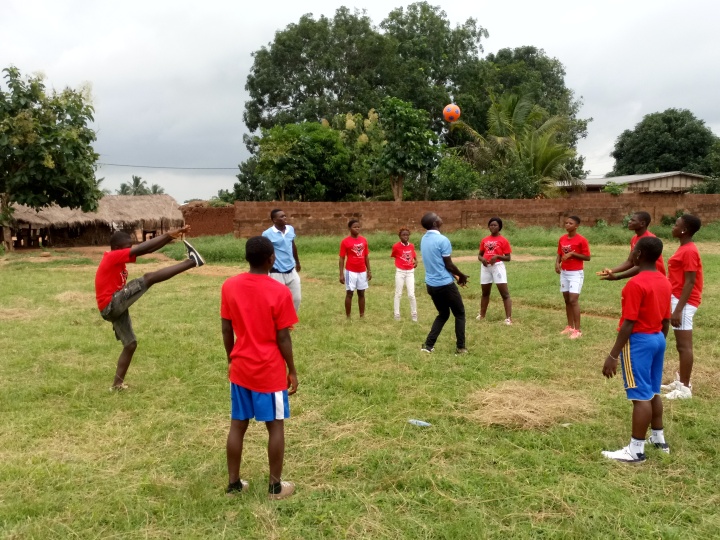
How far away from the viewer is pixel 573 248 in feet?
25.7

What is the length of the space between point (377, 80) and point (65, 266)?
23674mm

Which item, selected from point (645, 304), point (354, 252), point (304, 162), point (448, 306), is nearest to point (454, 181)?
point (304, 162)

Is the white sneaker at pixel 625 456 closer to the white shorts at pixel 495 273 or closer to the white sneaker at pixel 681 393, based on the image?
the white sneaker at pixel 681 393

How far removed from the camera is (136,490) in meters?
3.78

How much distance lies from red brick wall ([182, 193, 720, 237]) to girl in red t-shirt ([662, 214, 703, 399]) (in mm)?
17110

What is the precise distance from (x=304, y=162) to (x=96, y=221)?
35.8 feet

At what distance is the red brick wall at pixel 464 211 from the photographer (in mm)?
22109

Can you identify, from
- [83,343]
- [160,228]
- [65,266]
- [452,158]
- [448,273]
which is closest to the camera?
[448,273]

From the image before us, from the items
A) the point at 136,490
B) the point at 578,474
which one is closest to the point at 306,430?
the point at 136,490

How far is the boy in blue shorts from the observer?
13.4 ft

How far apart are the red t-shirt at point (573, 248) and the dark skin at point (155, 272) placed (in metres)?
4.79

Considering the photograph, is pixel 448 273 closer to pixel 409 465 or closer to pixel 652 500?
pixel 409 465

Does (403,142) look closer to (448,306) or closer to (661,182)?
(661,182)

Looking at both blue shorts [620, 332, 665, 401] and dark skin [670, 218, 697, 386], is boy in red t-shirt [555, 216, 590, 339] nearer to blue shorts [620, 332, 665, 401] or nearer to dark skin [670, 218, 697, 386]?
dark skin [670, 218, 697, 386]
